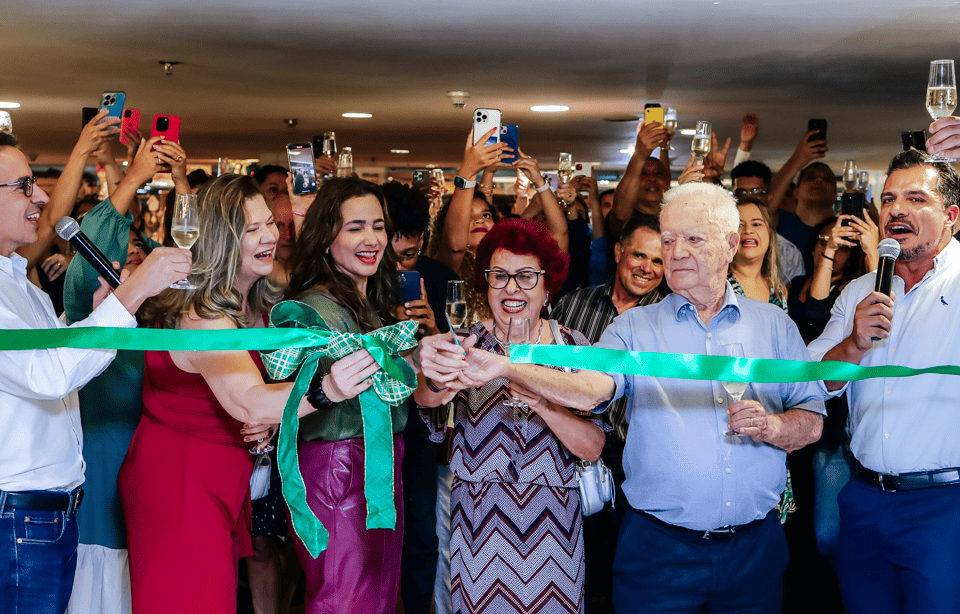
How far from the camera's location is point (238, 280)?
2.72 m

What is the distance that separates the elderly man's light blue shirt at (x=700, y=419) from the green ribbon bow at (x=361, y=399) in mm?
653

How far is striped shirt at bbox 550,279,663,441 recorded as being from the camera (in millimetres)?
3801

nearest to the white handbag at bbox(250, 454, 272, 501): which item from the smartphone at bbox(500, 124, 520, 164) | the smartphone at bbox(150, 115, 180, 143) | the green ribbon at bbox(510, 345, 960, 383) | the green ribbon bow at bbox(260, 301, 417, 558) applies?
the green ribbon bow at bbox(260, 301, 417, 558)

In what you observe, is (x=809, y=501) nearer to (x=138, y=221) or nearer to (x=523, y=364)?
(x=523, y=364)

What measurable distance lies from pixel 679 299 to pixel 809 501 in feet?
7.52

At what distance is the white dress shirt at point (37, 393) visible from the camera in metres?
2.29

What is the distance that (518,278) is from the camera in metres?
2.90

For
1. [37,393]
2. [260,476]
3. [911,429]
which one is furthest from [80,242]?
[911,429]

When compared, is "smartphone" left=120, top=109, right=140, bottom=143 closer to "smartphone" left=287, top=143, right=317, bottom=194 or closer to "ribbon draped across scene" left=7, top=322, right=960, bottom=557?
"smartphone" left=287, top=143, right=317, bottom=194

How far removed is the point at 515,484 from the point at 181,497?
1.00 m

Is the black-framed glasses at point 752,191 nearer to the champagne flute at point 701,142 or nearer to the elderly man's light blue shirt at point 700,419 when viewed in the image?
the champagne flute at point 701,142

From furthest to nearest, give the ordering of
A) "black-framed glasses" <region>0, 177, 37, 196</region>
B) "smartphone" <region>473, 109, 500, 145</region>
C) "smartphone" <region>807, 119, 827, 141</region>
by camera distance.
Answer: "smartphone" <region>807, 119, 827, 141</region>, "smartphone" <region>473, 109, 500, 145</region>, "black-framed glasses" <region>0, 177, 37, 196</region>

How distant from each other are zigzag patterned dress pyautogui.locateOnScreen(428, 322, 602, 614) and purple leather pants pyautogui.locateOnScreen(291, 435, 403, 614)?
0.27 m

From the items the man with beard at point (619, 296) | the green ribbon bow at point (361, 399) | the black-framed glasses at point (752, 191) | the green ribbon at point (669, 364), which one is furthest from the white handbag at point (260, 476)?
the black-framed glasses at point (752, 191)
